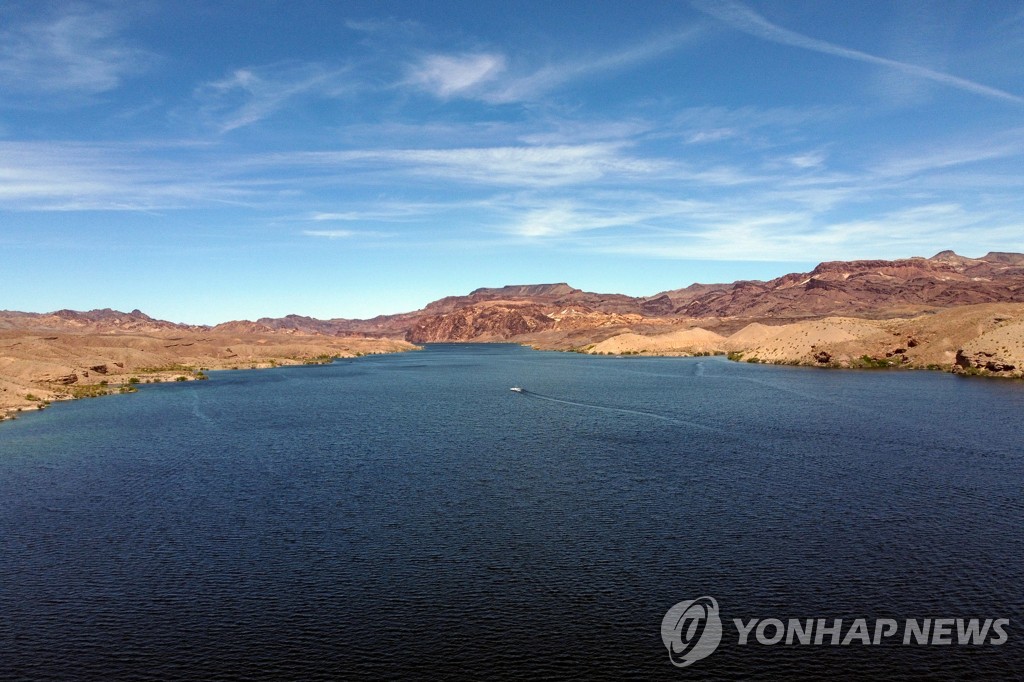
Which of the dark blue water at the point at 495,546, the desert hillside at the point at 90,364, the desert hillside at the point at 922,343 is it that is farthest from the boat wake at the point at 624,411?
the desert hillside at the point at 922,343

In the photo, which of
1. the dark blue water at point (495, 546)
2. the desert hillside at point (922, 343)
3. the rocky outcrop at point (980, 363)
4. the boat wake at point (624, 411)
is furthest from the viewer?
the desert hillside at point (922, 343)

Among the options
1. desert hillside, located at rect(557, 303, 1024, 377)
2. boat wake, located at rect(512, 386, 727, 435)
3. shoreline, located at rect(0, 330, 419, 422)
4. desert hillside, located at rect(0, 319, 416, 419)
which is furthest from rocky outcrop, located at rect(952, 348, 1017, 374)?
desert hillside, located at rect(0, 319, 416, 419)

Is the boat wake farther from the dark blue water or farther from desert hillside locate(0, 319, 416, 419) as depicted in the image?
desert hillside locate(0, 319, 416, 419)

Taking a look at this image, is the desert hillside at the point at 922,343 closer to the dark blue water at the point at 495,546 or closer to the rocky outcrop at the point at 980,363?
the rocky outcrop at the point at 980,363

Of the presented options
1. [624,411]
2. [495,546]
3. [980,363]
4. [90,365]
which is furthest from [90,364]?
[980,363]

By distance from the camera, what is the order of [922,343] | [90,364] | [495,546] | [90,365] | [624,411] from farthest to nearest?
[922,343], [90,364], [90,365], [624,411], [495,546]

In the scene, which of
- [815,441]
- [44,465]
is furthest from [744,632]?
[44,465]

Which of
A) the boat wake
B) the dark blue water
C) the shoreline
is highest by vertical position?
the shoreline

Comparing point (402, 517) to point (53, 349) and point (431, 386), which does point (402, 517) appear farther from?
point (53, 349)

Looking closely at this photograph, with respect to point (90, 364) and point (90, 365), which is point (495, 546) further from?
point (90, 364)
